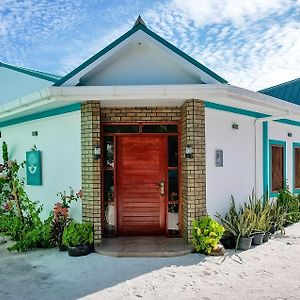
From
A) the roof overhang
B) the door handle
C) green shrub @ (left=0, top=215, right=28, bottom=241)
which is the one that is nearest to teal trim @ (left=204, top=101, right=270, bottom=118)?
the roof overhang

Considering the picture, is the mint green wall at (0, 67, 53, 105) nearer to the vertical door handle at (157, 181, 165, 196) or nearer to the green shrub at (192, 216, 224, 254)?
the vertical door handle at (157, 181, 165, 196)

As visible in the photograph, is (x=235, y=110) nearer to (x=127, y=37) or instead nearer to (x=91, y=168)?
(x=127, y=37)

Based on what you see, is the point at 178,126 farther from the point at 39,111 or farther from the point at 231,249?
the point at 39,111

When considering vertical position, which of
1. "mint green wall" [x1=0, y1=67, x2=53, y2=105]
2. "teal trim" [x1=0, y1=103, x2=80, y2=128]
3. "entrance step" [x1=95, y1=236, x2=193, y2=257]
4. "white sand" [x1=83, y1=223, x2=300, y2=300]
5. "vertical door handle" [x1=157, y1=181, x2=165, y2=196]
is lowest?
"white sand" [x1=83, y1=223, x2=300, y2=300]

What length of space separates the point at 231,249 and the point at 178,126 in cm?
286

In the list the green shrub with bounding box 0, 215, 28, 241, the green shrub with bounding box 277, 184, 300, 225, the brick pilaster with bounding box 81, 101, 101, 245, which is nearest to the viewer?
the brick pilaster with bounding box 81, 101, 101, 245

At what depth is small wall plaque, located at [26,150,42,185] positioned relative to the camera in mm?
8250

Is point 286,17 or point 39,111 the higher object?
point 286,17

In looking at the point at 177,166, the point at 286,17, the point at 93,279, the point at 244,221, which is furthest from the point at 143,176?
the point at 286,17

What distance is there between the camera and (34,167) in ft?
27.5

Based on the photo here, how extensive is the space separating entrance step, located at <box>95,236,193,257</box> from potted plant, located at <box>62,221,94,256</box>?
23cm

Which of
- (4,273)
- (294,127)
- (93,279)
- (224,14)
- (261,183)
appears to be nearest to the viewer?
(93,279)

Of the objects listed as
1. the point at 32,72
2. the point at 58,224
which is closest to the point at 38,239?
the point at 58,224

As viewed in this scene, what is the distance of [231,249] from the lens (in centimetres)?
677
